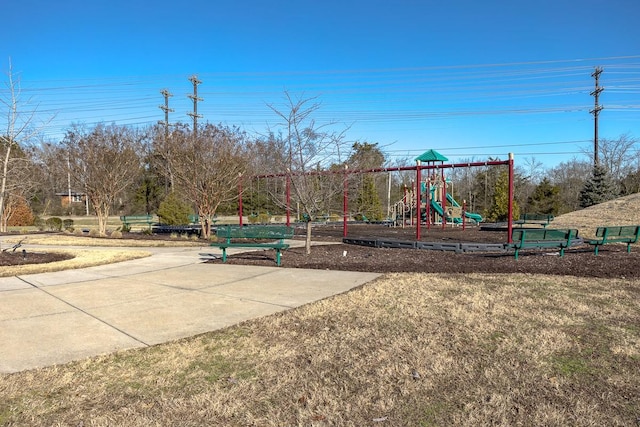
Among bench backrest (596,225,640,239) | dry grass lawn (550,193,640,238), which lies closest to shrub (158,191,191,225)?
bench backrest (596,225,640,239)

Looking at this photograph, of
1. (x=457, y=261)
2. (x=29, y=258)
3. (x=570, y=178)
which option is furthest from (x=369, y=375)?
(x=570, y=178)

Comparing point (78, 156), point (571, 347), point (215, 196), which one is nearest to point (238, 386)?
point (571, 347)

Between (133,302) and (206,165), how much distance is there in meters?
10.4

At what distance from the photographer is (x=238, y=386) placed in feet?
11.2

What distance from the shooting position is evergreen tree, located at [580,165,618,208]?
110 ft

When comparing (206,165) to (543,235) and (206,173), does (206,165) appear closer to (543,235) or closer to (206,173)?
(206,173)

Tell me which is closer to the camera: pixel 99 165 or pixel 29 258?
pixel 29 258

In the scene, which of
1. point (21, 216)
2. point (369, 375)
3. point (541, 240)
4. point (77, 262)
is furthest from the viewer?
point (21, 216)

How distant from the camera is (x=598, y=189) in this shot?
33719mm

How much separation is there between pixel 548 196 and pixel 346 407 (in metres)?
37.2

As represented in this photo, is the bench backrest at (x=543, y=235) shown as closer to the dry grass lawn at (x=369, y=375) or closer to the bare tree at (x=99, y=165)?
the dry grass lawn at (x=369, y=375)

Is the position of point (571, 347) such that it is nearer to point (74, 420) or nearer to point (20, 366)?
point (74, 420)

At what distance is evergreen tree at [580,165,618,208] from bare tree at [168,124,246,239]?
28891 mm

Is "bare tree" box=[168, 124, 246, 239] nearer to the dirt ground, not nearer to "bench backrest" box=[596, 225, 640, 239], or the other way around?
the dirt ground
